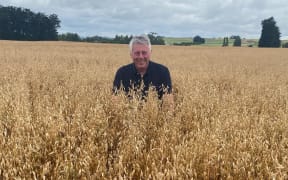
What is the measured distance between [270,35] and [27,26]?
194 ft

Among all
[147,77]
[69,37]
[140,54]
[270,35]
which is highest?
[270,35]

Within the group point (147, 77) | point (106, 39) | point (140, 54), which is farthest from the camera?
point (106, 39)

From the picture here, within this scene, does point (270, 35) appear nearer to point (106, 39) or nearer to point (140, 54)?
point (106, 39)

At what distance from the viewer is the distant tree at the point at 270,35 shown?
7356cm

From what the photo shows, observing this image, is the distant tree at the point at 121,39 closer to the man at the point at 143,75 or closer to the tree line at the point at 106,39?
the tree line at the point at 106,39

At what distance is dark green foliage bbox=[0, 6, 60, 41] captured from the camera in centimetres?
6525

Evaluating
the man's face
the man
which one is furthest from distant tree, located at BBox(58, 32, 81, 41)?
the man's face

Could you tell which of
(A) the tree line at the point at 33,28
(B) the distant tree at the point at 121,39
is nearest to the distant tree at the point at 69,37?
(A) the tree line at the point at 33,28

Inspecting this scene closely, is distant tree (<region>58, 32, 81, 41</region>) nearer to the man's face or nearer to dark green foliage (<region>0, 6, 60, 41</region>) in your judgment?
dark green foliage (<region>0, 6, 60, 41</region>)

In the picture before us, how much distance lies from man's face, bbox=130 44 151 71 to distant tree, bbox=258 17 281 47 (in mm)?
75257

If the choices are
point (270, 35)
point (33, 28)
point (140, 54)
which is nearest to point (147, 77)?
point (140, 54)

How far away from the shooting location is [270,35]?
74.0 metres

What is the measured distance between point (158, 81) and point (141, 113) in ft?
5.57

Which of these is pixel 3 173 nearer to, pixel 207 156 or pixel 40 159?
pixel 40 159
